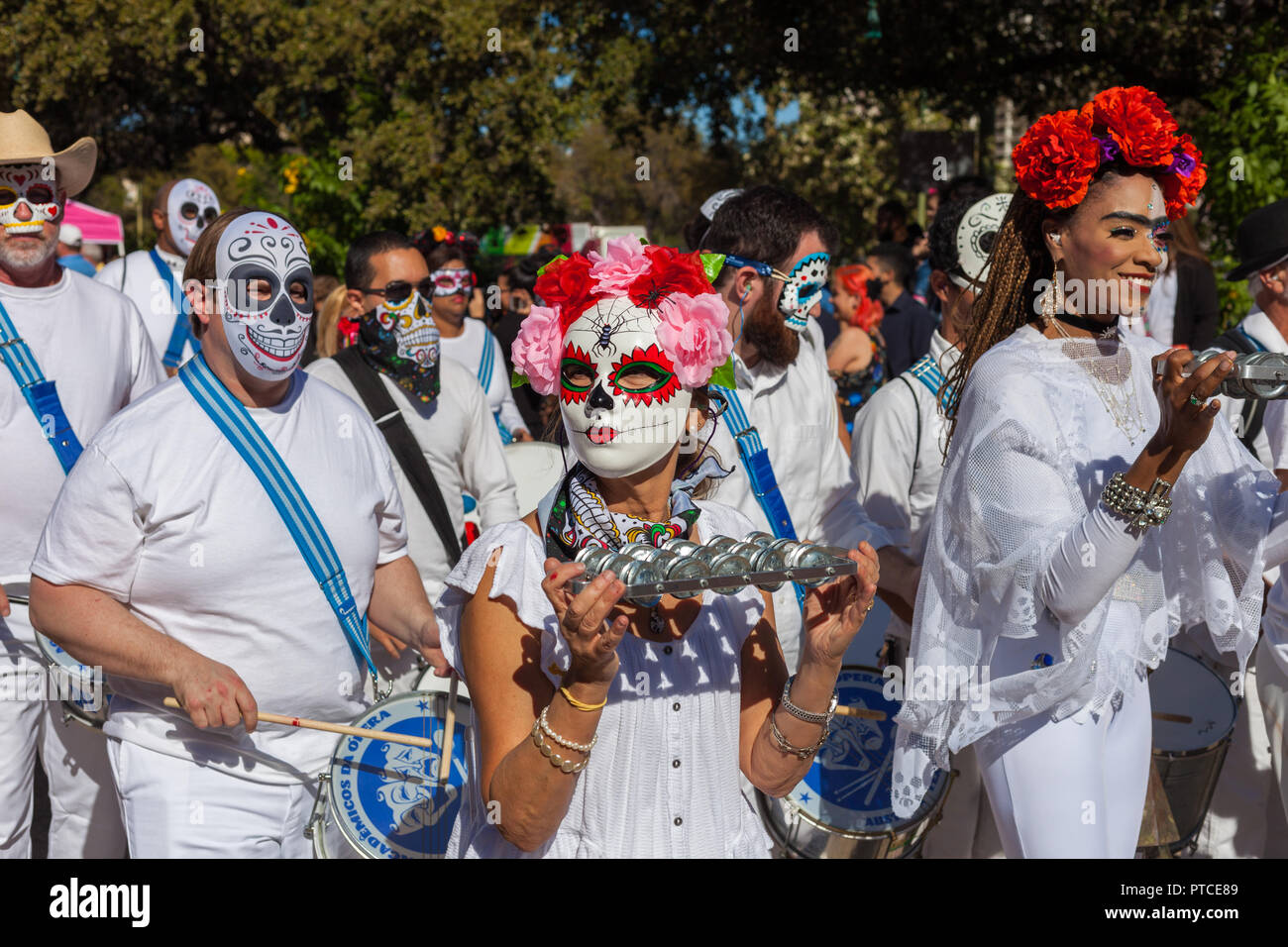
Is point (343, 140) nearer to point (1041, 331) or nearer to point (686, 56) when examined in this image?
point (686, 56)

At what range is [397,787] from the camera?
12.6ft

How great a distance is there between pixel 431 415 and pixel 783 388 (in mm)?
1510

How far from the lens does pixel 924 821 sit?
4312mm

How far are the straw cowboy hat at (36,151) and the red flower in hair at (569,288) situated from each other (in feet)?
9.07

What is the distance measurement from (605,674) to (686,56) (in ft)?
49.0

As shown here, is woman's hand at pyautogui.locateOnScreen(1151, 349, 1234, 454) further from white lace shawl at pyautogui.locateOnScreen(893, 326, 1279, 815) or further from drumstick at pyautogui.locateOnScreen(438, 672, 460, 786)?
drumstick at pyautogui.locateOnScreen(438, 672, 460, 786)

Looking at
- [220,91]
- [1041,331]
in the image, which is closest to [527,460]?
[1041,331]

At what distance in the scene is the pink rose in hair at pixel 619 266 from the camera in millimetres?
2883

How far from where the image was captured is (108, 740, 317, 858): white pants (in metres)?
3.57

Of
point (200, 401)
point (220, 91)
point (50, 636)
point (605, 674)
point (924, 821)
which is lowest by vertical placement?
point (924, 821)

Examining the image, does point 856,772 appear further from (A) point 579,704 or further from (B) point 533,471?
(B) point 533,471

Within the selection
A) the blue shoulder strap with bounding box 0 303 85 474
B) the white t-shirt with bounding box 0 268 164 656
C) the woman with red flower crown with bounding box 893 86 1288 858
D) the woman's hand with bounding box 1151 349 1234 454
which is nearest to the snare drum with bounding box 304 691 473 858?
the woman with red flower crown with bounding box 893 86 1288 858

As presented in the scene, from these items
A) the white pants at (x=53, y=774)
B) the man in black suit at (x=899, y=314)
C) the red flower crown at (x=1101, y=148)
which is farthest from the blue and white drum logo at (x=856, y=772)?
the man in black suit at (x=899, y=314)

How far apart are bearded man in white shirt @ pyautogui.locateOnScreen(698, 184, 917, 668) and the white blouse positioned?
1.78 metres
